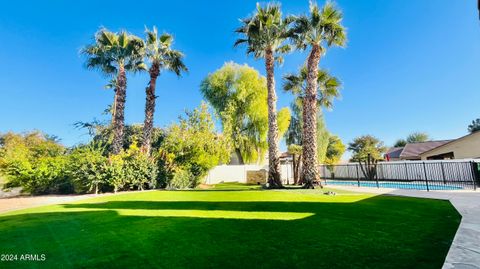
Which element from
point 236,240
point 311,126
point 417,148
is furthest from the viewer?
point 417,148

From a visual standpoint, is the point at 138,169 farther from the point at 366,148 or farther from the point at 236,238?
the point at 366,148

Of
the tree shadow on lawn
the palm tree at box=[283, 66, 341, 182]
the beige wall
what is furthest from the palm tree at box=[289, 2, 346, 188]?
the beige wall

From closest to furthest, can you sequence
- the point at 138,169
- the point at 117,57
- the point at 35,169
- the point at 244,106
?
1. the point at 35,169
2. the point at 138,169
3. the point at 117,57
4. the point at 244,106

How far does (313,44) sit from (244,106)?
487 inches

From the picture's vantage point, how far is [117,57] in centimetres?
1488

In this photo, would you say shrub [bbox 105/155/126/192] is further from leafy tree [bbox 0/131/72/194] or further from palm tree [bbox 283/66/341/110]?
palm tree [bbox 283/66/341/110]

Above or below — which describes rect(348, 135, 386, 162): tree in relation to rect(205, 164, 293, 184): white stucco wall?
above

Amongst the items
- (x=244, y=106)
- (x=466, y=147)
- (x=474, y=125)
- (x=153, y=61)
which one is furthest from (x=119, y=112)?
(x=474, y=125)

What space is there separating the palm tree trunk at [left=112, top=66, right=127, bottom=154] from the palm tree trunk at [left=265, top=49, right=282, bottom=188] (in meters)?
9.27

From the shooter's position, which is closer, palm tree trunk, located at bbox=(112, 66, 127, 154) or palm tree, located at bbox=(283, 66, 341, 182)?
palm tree trunk, located at bbox=(112, 66, 127, 154)

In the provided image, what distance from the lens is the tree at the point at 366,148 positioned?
20250 millimetres

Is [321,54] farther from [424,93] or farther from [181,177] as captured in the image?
[424,93]

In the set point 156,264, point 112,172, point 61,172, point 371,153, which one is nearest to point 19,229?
point 156,264

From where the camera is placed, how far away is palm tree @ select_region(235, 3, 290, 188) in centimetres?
1376
